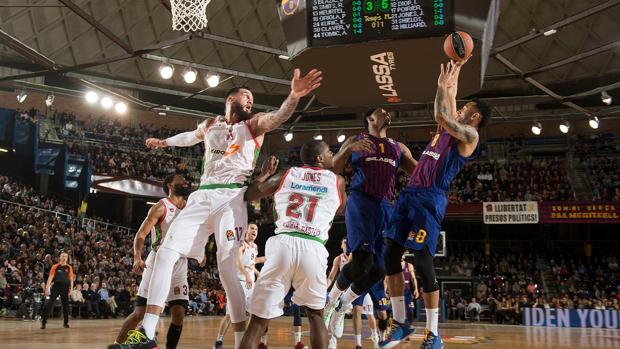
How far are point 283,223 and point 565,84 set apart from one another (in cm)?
3007

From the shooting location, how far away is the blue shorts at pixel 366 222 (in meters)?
6.81

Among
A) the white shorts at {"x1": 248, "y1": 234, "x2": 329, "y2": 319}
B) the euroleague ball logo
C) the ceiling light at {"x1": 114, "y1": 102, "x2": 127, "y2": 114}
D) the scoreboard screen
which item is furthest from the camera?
the ceiling light at {"x1": 114, "y1": 102, "x2": 127, "y2": 114}

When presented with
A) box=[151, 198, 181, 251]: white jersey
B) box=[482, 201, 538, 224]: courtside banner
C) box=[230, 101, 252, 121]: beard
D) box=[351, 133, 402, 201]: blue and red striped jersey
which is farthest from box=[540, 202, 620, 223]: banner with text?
box=[230, 101, 252, 121]: beard

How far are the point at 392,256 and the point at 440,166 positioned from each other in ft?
3.57

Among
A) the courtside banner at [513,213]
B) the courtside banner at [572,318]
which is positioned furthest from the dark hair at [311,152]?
the courtside banner at [513,213]

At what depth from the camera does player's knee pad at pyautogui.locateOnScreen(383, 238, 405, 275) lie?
6.28 m

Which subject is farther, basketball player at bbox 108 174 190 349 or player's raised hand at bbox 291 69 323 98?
basketball player at bbox 108 174 190 349

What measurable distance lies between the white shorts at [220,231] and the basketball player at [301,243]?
33 cm

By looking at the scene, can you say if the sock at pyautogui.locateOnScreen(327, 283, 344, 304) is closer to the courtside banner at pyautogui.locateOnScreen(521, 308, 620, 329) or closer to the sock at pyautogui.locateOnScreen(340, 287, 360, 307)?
the sock at pyautogui.locateOnScreen(340, 287, 360, 307)

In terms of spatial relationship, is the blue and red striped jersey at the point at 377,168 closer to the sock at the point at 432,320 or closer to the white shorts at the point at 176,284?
the sock at the point at 432,320

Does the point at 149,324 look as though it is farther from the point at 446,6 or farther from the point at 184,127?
the point at 184,127

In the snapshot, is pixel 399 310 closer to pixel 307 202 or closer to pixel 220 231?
pixel 307 202

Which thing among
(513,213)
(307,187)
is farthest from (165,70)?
(513,213)

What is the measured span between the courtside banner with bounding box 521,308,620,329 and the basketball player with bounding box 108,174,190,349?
17402mm
